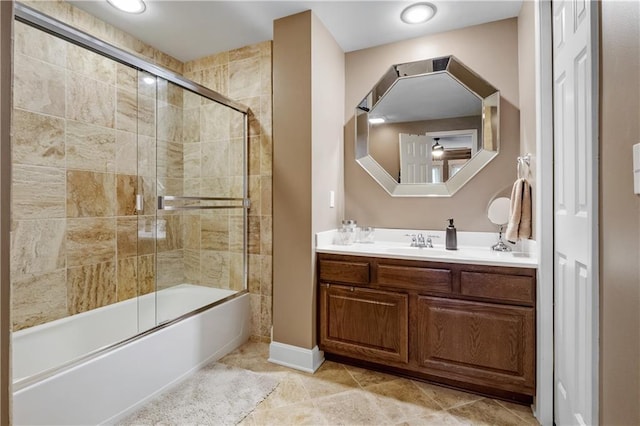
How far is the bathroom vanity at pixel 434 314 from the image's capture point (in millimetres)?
1734

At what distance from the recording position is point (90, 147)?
86.1 inches

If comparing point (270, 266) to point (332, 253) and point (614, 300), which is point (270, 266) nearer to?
point (332, 253)

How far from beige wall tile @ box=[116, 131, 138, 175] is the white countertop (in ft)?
5.12

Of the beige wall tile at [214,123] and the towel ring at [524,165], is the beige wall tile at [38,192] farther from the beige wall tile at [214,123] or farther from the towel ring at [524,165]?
the towel ring at [524,165]

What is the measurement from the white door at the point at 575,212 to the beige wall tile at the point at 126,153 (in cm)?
274

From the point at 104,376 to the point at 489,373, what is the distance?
81.6 inches

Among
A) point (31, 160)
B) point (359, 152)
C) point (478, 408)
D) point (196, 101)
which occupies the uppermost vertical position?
point (196, 101)

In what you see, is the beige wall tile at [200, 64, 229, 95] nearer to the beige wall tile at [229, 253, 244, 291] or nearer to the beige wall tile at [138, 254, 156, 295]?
the beige wall tile at [229, 253, 244, 291]

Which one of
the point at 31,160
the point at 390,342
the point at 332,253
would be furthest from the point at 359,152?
the point at 31,160

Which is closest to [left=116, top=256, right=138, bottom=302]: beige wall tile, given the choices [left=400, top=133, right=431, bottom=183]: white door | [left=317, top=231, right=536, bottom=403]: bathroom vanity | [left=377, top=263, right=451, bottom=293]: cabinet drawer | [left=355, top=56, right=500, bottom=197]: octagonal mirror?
[left=317, top=231, right=536, bottom=403]: bathroom vanity

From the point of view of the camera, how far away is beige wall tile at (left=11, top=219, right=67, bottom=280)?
183 centimetres

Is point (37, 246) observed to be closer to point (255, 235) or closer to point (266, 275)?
point (255, 235)

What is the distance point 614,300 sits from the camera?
88 centimetres

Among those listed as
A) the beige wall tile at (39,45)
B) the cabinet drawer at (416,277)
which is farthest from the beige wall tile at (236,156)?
the cabinet drawer at (416,277)
